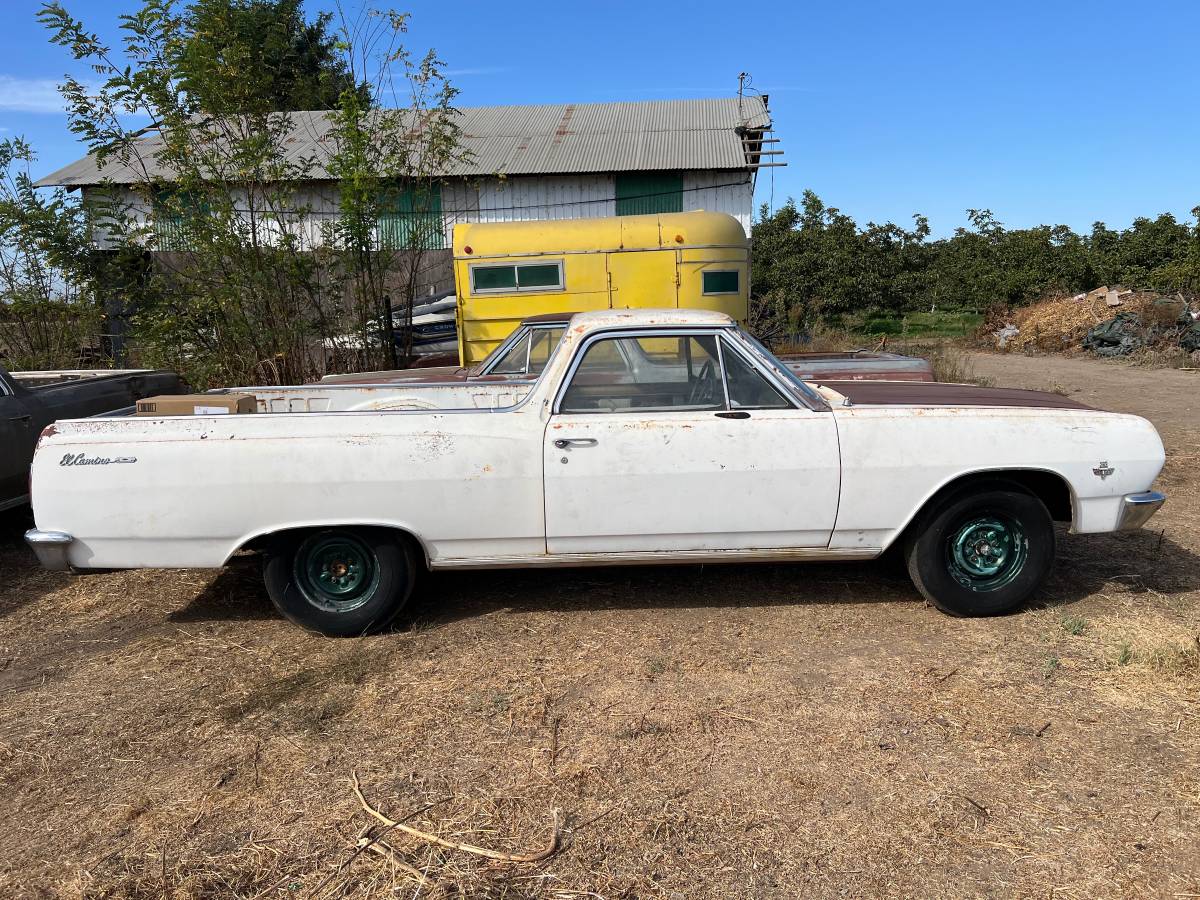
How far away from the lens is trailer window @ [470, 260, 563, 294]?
9141 millimetres

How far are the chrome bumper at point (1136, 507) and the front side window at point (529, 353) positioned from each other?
4123mm

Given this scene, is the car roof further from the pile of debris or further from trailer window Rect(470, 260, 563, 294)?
the pile of debris

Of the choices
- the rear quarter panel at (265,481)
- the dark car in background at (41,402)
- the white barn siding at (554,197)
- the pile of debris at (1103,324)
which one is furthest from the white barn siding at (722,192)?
the rear quarter panel at (265,481)

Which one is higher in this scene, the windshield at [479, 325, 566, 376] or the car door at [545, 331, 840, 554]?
the windshield at [479, 325, 566, 376]

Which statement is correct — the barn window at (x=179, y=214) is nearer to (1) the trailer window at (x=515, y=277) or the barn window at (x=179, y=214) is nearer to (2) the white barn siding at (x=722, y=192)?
(1) the trailer window at (x=515, y=277)

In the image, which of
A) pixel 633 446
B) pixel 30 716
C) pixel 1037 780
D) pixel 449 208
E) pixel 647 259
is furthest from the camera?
pixel 449 208

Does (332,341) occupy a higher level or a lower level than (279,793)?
higher

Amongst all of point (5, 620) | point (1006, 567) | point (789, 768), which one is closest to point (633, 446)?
point (789, 768)

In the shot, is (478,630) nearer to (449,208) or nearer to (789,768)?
(789,768)

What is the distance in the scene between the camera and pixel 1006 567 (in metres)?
4.22

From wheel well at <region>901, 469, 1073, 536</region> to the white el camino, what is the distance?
0.06 feet

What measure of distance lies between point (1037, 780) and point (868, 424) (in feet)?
5.59

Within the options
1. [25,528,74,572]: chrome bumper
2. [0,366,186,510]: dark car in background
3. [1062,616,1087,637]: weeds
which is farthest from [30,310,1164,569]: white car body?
[0,366,186,510]: dark car in background

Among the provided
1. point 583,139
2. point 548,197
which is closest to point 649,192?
point 548,197
